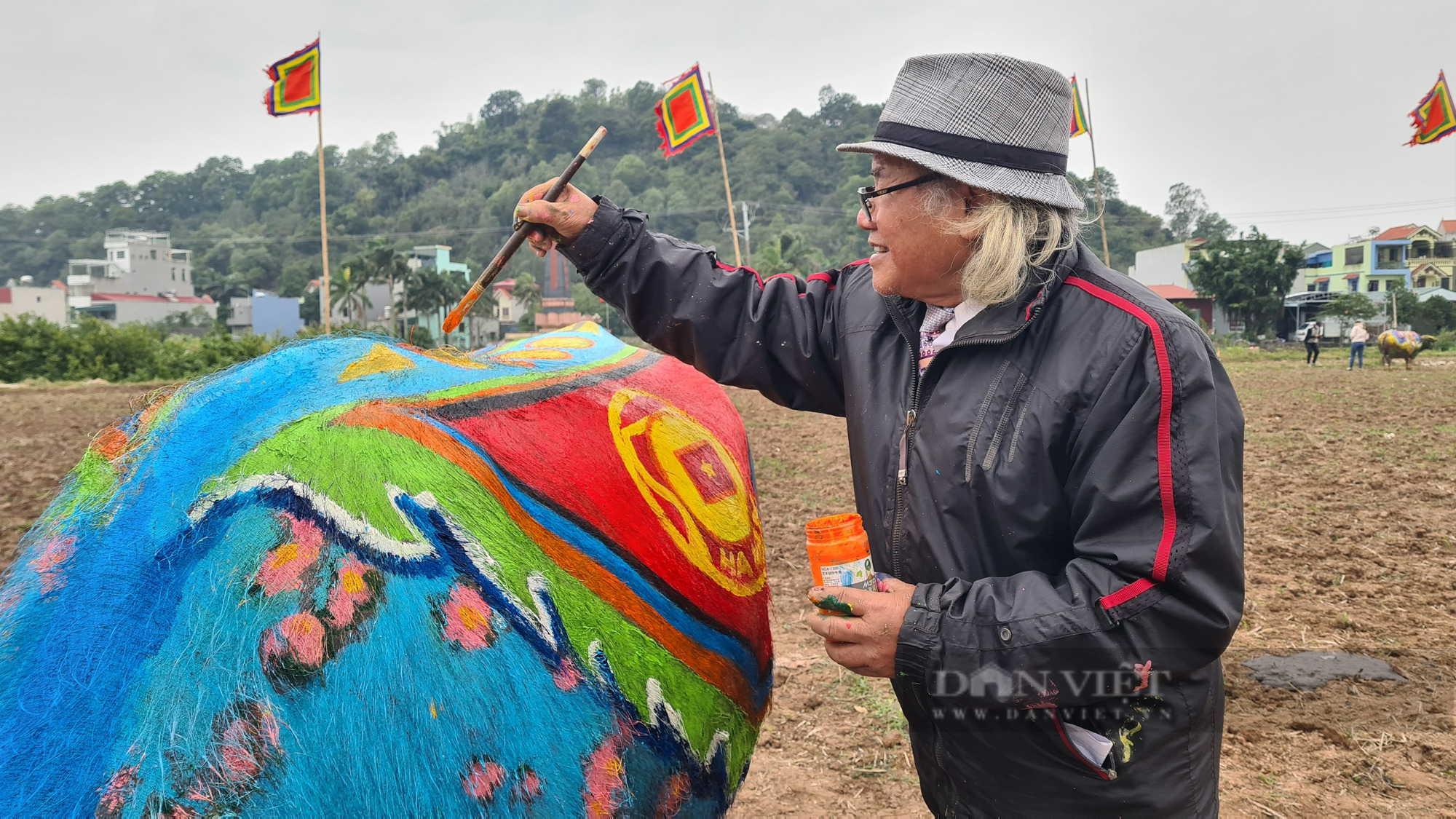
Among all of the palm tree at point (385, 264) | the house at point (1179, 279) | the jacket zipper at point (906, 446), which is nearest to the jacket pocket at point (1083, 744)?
the jacket zipper at point (906, 446)

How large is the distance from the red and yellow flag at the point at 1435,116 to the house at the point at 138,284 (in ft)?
201

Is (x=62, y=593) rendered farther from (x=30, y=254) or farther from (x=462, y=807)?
(x=30, y=254)

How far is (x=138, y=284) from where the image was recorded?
69375mm

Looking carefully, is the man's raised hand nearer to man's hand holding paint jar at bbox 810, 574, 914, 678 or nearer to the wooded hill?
man's hand holding paint jar at bbox 810, 574, 914, 678

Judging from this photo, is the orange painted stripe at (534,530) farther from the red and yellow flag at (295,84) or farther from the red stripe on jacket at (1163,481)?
the red and yellow flag at (295,84)

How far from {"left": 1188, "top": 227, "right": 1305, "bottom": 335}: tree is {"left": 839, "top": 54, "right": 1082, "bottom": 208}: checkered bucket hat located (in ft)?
142

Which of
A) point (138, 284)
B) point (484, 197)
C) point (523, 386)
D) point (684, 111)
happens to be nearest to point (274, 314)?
point (138, 284)

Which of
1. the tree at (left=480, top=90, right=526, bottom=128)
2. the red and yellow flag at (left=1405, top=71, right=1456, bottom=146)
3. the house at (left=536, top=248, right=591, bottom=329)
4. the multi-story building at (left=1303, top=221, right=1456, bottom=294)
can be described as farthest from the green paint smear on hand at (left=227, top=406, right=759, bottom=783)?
the tree at (left=480, top=90, right=526, bottom=128)

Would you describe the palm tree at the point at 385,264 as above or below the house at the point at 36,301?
above

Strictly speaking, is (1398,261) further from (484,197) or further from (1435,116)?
(484,197)

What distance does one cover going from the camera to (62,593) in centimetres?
140

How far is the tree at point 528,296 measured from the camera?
59.3 metres

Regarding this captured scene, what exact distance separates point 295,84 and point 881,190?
1699 centimetres

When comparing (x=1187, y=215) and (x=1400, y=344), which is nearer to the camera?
(x=1400, y=344)
